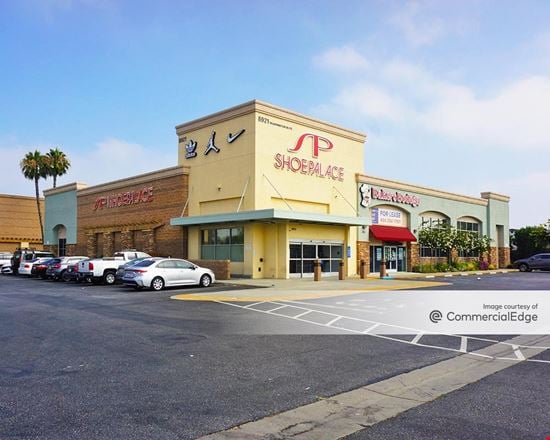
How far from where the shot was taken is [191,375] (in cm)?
719

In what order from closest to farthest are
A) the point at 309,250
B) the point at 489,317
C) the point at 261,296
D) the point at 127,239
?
the point at 489,317 < the point at 261,296 < the point at 309,250 < the point at 127,239

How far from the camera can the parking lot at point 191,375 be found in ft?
17.3

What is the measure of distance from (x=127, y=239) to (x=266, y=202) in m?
13.8

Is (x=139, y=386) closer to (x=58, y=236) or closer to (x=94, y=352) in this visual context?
(x=94, y=352)

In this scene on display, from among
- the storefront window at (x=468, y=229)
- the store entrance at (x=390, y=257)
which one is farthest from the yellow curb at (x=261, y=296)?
the storefront window at (x=468, y=229)

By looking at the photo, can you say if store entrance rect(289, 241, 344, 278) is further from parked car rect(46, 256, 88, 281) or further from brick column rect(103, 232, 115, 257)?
brick column rect(103, 232, 115, 257)

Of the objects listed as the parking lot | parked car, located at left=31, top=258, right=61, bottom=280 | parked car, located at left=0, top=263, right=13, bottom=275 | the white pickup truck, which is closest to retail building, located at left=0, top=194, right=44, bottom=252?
parked car, located at left=0, top=263, right=13, bottom=275

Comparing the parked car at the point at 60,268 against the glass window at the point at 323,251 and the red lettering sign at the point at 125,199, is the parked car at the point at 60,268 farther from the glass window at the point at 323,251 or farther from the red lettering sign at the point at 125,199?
the glass window at the point at 323,251

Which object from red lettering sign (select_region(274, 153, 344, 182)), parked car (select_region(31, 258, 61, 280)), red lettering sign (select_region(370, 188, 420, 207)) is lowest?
parked car (select_region(31, 258, 61, 280))

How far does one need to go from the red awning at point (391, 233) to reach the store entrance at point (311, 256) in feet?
11.2

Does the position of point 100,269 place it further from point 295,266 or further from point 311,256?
point 311,256

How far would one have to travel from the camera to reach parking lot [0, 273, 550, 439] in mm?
5285

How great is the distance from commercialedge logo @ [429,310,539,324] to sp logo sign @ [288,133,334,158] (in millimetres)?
18125

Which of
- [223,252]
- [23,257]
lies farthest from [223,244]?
[23,257]
